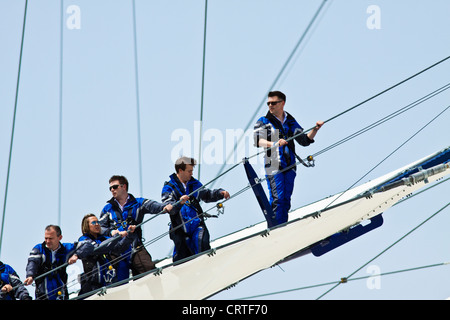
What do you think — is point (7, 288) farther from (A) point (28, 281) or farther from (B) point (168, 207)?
(B) point (168, 207)

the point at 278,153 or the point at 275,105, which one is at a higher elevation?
the point at 275,105

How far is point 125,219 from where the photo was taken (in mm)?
8750

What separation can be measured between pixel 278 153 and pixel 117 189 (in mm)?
1232

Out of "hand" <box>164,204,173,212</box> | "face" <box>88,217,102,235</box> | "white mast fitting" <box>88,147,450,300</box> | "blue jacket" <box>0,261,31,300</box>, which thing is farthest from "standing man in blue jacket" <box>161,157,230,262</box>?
"blue jacket" <box>0,261,31,300</box>

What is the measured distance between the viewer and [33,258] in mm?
8859

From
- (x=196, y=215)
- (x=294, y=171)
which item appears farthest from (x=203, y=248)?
(x=294, y=171)

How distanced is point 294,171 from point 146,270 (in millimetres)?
1303

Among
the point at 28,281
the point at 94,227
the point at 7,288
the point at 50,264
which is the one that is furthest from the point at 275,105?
the point at 7,288

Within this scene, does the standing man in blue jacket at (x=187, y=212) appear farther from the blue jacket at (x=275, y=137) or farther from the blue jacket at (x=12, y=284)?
the blue jacket at (x=12, y=284)

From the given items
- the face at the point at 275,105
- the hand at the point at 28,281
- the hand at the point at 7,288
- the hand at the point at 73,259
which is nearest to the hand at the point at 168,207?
the hand at the point at 73,259

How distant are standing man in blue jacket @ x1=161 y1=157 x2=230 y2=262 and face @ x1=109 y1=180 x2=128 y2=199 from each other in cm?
36

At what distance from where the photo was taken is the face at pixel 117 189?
877 cm
